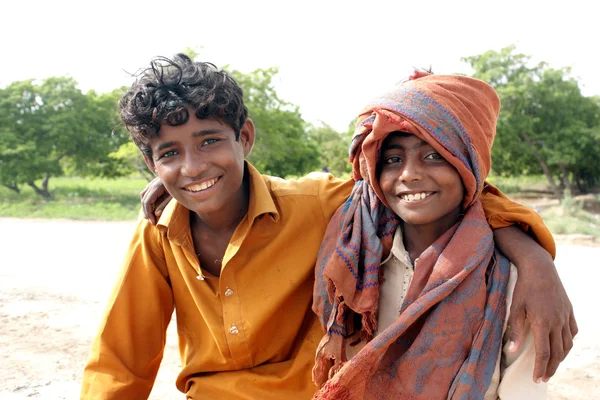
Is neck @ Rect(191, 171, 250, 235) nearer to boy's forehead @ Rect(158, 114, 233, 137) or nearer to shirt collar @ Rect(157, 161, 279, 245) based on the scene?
shirt collar @ Rect(157, 161, 279, 245)

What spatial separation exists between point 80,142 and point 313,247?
21000 mm

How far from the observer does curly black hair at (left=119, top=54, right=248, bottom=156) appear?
2.04 metres

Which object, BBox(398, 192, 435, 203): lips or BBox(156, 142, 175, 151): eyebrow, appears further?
BBox(156, 142, 175, 151): eyebrow

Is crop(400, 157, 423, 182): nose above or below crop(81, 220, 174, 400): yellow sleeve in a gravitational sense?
above

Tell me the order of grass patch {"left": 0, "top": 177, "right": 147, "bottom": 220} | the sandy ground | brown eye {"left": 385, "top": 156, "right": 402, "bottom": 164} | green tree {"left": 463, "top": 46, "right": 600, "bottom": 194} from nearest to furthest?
brown eye {"left": 385, "top": 156, "right": 402, "bottom": 164}
the sandy ground
grass patch {"left": 0, "top": 177, "right": 147, "bottom": 220}
green tree {"left": 463, "top": 46, "right": 600, "bottom": 194}

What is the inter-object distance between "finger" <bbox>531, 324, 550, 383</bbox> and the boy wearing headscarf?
8 cm

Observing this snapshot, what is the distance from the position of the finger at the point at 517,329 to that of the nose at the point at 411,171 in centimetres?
52

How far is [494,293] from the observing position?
5.72 ft

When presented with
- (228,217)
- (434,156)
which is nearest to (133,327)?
(228,217)

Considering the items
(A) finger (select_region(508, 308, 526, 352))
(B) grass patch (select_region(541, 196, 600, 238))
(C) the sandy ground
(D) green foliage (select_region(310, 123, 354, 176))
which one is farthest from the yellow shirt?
(D) green foliage (select_region(310, 123, 354, 176))

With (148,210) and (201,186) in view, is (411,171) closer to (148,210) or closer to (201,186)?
(201,186)

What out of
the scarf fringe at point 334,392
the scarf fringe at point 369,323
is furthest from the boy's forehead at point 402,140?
the scarf fringe at point 334,392

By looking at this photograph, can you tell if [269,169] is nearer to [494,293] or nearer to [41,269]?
[41,269]

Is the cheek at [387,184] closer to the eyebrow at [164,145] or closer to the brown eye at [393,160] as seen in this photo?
the brown eye at [393,160]
